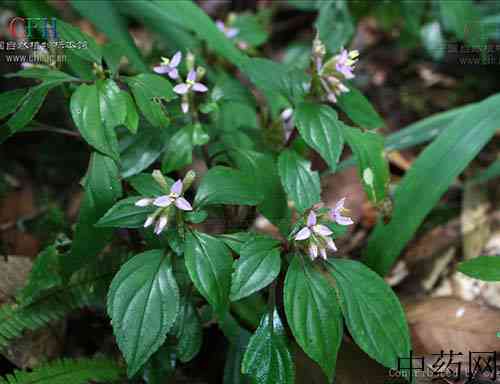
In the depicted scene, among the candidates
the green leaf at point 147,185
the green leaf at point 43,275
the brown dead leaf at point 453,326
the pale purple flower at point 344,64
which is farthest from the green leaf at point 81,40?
the brown dead leaf at point 453,326

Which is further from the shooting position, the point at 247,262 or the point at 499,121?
the point at 499,121

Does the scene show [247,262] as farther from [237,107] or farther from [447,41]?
[447,41]

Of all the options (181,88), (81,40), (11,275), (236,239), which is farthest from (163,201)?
Answer: (11,275)

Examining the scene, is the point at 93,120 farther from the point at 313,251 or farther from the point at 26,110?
the point at 313,251

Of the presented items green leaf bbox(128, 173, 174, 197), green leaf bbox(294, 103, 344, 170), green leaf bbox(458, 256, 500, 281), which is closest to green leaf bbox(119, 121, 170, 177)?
green leaf bbox(128, 173, 174, 197)

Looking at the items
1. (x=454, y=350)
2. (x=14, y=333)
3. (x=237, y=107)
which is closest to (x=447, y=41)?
(x=237, y=107)

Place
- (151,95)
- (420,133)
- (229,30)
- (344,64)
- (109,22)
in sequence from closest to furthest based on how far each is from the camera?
1. (151,95)
2. (344,64)
3. (109,22)
4. (420,133)
5. (229,30)

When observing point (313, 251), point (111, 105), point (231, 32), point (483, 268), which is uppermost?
point (231, 32)

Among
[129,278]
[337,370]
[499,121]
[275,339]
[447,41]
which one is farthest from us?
[447,41]
